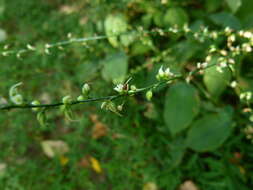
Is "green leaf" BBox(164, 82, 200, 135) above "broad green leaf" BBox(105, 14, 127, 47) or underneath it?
underneath

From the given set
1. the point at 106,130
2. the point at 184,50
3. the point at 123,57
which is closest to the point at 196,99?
the point at 184,50

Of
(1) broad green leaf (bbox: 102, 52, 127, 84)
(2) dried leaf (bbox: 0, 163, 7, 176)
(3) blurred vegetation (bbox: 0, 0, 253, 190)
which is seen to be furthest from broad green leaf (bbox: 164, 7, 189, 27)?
(2) dried leaf (bbox: 0, 163, 7, 176)

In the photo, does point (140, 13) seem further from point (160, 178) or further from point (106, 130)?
point (160, 178)

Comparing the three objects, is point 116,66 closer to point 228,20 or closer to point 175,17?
point 175,17

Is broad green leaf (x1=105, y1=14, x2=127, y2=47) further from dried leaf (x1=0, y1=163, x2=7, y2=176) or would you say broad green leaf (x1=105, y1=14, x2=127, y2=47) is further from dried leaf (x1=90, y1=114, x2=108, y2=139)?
dried leaf (x1=0, y1=163, x2=7, y2=176)

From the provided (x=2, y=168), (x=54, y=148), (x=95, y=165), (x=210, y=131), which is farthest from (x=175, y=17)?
(x=2, y=168)

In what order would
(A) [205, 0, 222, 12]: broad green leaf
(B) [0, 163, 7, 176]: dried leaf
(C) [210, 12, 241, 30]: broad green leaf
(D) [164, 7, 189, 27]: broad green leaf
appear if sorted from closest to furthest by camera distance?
(C) [210, 12, 241, 30]: broad green leaf
(D) [164, 7, 189, 27]: broad green leaf
(A) [205, 0, 222, 12]: broad green leaf
(B) [0, 163, 7, 176]: dried leaf

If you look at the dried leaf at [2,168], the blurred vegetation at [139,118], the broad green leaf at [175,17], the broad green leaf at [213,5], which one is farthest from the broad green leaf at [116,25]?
the dried leaf at [2,168]

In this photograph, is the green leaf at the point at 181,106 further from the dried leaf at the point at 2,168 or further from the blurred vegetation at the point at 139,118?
the dried leaf at the point at 2,168
